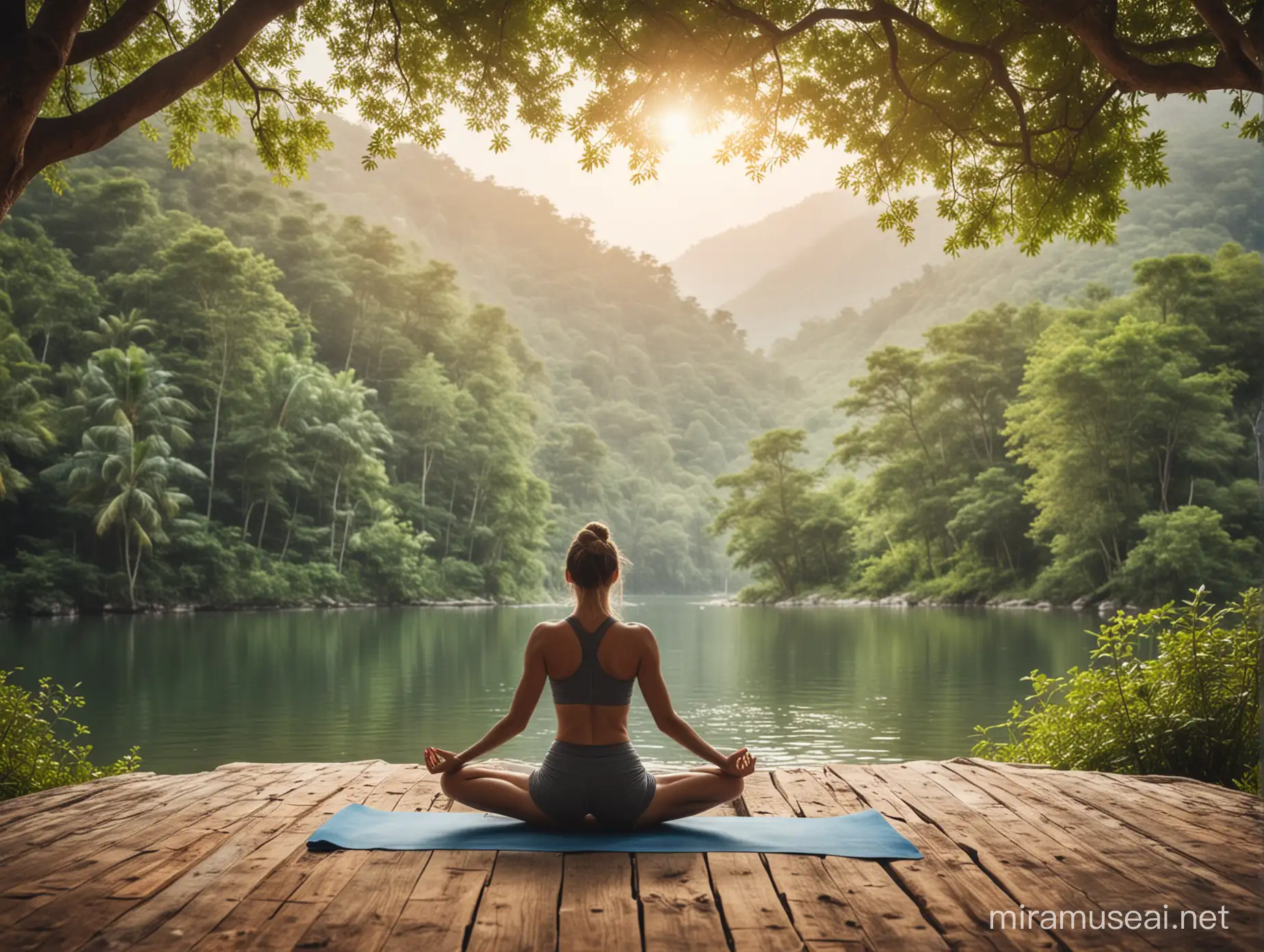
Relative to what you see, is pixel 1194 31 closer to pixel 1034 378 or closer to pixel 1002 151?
pixel 1002 151

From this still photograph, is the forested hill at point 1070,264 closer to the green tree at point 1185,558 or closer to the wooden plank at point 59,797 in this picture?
the green tree at point 1185,558

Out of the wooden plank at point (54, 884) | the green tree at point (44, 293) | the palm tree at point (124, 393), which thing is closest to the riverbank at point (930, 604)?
the wooden plank at point (54, 884)

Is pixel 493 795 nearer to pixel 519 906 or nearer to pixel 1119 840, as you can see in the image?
pixel 519 906

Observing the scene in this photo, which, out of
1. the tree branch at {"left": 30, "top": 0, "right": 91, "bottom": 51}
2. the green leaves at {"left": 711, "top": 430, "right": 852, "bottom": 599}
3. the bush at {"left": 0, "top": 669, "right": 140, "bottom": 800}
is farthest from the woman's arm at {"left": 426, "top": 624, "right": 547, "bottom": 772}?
the green leaves at {"left": 711, "top": 430, "right": 852, "bottom": 599}

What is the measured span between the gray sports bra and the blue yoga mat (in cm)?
47

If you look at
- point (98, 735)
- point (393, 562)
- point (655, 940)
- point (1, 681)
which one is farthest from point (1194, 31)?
point (393, 562)

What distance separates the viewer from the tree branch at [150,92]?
414 cm

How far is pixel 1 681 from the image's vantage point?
568 centimetres

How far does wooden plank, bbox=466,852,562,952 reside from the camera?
2.53 metres

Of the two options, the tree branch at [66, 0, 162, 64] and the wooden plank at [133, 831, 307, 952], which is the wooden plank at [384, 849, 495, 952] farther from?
the tree branch at [66, 0, 162, 64]

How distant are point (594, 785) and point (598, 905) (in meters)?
0.73

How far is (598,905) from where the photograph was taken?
2.82m

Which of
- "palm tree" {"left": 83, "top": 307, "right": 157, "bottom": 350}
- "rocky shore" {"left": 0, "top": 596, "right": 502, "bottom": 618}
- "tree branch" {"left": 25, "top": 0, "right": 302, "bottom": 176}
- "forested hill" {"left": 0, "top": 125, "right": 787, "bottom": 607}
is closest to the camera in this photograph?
"tree branch" {"left": 25, "top": 0, "right": 302, "bottom": 176}

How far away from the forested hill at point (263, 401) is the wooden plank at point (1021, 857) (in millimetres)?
28529
